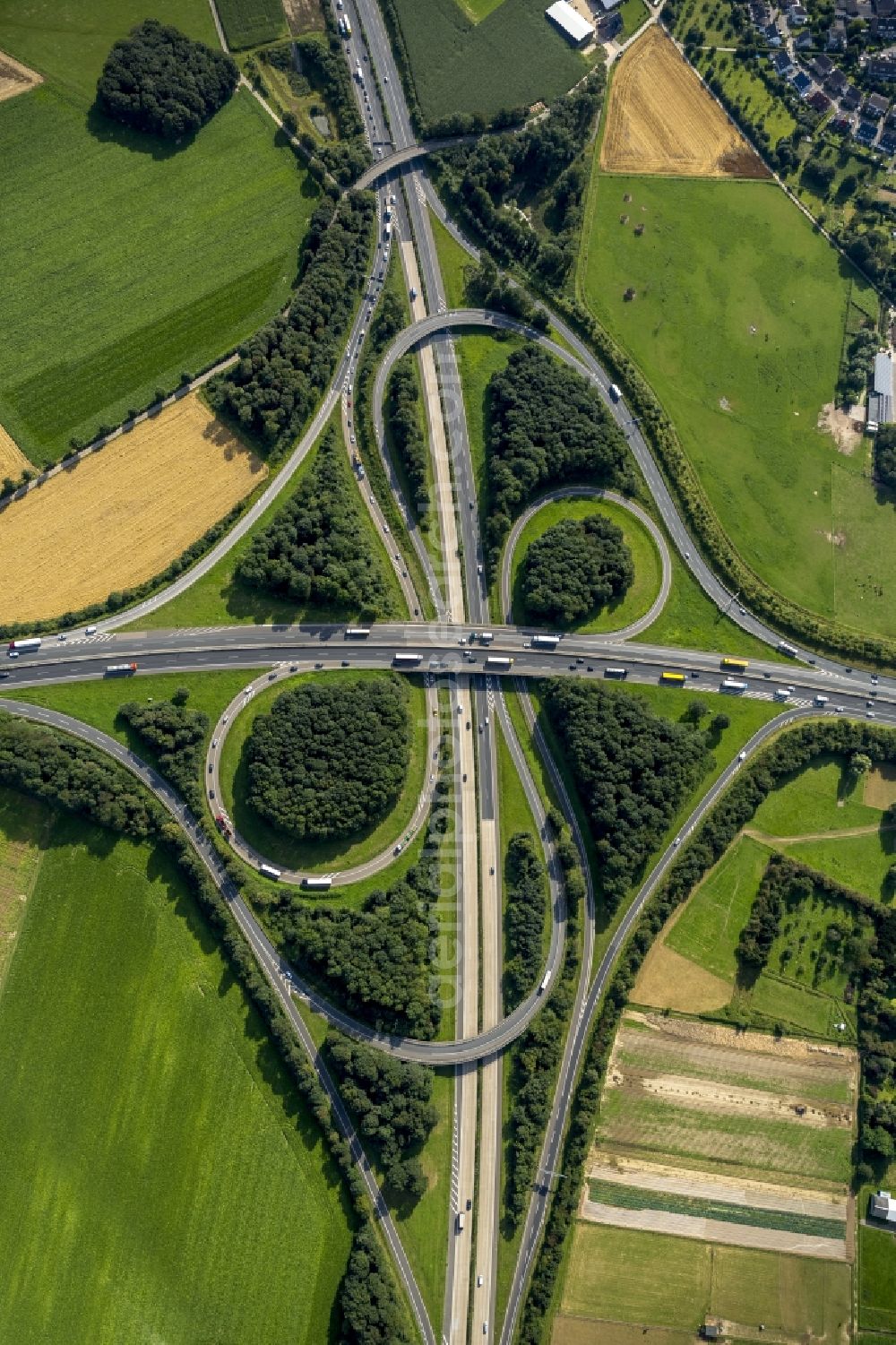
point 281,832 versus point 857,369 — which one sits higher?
point 857,369

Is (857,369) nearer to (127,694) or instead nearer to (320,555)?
(320,555)

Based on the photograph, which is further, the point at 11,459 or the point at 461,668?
the point at 461,668

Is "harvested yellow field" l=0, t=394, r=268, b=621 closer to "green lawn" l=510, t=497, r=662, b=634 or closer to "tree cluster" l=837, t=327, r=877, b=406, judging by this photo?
"green lawn" l=510, t=497, r=662, b=634

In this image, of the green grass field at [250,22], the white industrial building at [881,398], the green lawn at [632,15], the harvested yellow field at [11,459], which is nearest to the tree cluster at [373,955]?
the harvested yellow field at [11,459]

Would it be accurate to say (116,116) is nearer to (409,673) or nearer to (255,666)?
(255,666)

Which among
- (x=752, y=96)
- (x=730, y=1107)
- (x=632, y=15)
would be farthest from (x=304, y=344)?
(x=730, y=1107)

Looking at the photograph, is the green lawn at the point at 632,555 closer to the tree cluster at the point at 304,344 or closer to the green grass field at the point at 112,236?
the tree cluster at the point at 304,344

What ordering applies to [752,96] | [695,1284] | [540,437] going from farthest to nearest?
[752,96], [540,437], [695,1284]

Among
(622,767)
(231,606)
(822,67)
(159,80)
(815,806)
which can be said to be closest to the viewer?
(622,767)
